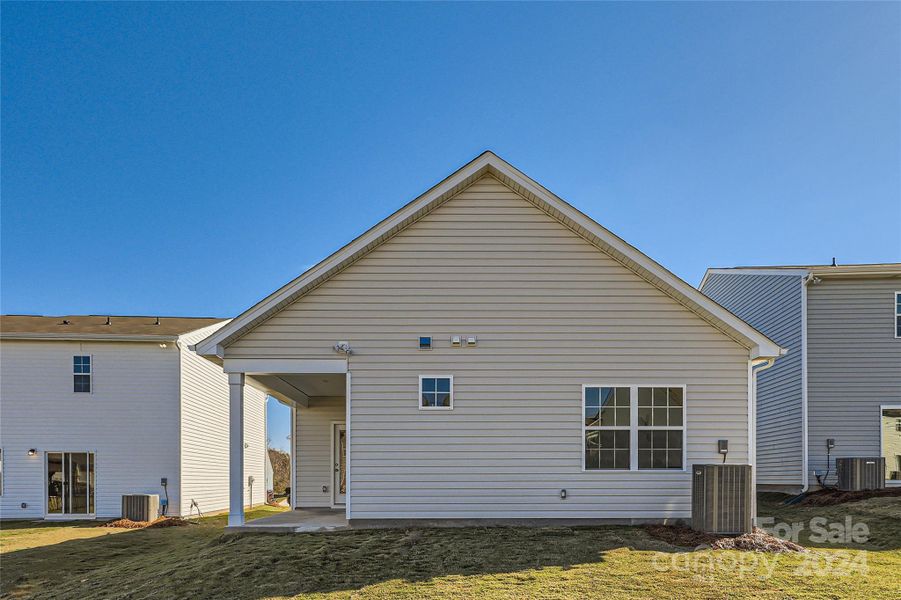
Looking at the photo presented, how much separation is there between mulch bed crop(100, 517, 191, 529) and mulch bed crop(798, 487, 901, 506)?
51.6 feet

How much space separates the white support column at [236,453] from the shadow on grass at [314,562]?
1.32 feet

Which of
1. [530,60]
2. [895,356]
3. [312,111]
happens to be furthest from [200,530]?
[895,356]

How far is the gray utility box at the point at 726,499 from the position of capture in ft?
28.0

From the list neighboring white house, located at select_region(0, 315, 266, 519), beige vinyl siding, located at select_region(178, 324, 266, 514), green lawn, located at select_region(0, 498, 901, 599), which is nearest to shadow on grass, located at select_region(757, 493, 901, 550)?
green lawn, located at select_region(0, 498, 901, 599)

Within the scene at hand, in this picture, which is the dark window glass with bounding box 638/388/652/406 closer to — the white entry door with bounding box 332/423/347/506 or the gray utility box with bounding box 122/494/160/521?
the white entry door with bounding box 332/423/347/506

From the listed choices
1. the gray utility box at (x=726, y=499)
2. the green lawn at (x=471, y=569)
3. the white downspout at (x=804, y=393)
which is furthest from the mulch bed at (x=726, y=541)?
the white downspout at (x=804, y=393)

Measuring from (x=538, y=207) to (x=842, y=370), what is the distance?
10.7 meters

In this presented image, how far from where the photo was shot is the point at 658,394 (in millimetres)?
9664

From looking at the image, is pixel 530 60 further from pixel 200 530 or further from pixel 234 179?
pixel 200 530

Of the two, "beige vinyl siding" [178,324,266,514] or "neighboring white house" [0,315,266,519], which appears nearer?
"neighboring white house" [0,315,266,519]

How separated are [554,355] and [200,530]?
32.3 feet

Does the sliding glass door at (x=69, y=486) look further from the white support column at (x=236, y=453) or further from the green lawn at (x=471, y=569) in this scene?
the white support column at (x=236, y=453)

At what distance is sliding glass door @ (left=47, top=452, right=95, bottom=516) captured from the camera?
53.3 ft

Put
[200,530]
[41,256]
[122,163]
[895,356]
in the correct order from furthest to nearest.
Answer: [41,256] < [122,163] < [895,356] < [200,530]
